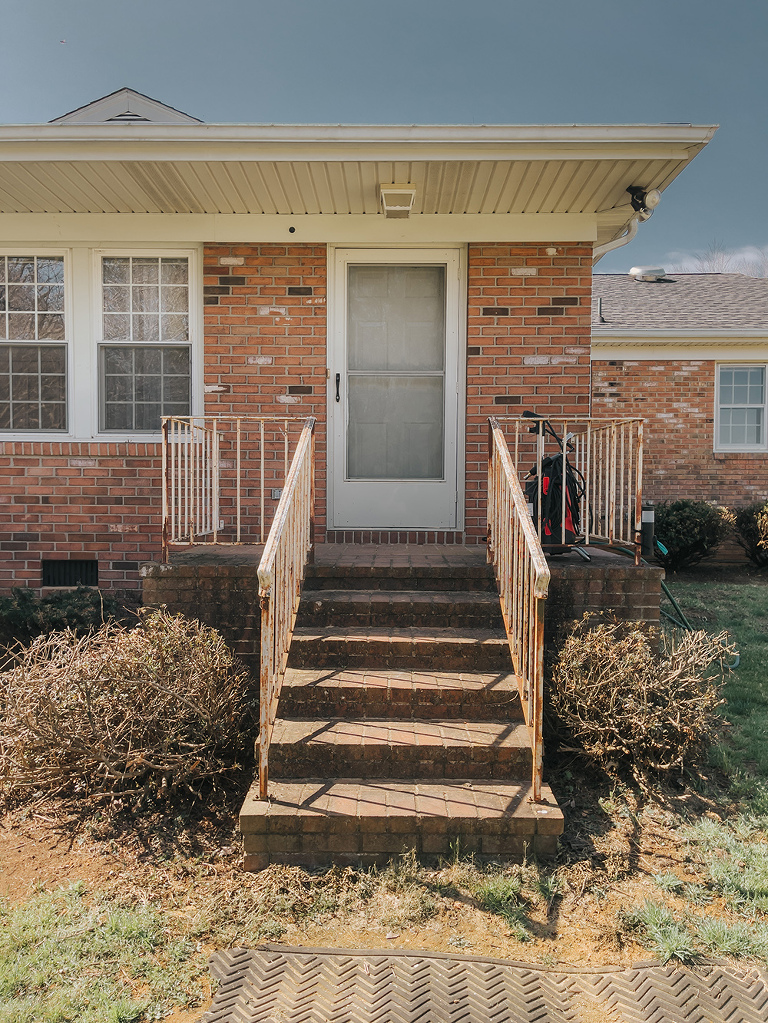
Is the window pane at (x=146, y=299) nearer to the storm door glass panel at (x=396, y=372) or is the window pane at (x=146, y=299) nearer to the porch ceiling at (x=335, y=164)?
the porch ceiling at (x=335, y=164)

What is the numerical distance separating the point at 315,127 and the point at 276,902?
14.4ft

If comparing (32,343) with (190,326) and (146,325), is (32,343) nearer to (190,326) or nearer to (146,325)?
(146,325)

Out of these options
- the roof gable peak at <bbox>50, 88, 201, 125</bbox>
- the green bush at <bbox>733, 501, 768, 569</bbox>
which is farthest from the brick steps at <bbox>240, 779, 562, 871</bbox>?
the green bush at <bbox>733, 501, 768, 569</bbox>

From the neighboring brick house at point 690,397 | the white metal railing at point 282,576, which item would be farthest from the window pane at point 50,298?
the neighboring brick house at point 690,397

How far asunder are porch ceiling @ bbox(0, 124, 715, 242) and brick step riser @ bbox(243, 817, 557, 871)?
13.2ft

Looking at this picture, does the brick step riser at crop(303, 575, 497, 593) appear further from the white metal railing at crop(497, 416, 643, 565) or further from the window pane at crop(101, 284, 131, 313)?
the window pane at crop(101, 284, 131, 313)

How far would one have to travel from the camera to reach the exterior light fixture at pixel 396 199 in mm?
5156

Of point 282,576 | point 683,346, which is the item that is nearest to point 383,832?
point 282,576

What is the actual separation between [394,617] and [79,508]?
3021 mm

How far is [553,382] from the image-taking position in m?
5.77

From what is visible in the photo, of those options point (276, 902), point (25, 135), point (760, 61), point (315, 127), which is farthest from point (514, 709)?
point (760, 61)

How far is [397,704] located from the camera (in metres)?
3.67

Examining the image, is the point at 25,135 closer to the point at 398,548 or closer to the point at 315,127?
the point at 315,127

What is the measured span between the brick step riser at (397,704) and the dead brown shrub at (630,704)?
0.33m
